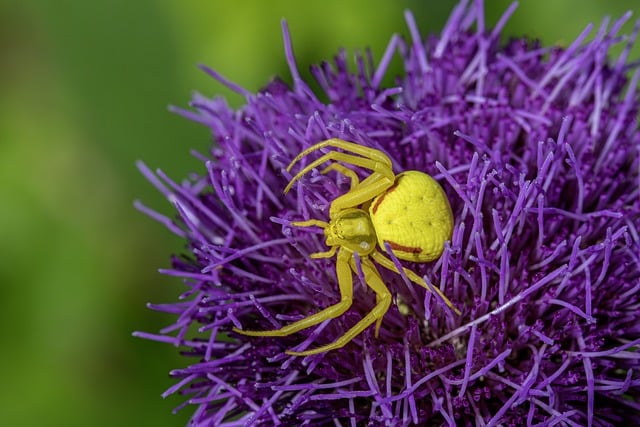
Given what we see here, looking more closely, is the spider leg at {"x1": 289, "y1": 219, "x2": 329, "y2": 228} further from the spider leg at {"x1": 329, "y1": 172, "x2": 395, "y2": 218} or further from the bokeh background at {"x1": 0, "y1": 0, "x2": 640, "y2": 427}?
the bokeh background at {"x1": 0, "y1": 0, "x2": 640, "y2": 427}

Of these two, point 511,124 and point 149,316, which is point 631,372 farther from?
point 149,316

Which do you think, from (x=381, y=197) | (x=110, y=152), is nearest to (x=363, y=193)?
→ (x=381, y=197)

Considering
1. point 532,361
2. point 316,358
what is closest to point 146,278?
point 316,358

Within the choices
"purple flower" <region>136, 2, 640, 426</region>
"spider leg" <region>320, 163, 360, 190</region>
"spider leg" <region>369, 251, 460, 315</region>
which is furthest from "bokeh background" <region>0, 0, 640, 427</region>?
"spider leg" <region>369, 251, 460, 315</region>

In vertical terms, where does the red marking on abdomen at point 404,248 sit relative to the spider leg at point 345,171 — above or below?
below

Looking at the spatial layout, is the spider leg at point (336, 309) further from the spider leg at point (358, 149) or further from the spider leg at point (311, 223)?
the spider leg at point (358, 149)

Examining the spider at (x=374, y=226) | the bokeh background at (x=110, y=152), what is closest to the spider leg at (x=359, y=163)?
the spider at (x=374, y=226)

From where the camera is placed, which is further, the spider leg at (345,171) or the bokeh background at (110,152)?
the bokeh background at (110,152)

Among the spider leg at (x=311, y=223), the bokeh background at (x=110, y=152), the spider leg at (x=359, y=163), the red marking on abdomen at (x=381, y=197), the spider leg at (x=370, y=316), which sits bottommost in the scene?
the spider leg at (x=370, y=316)
